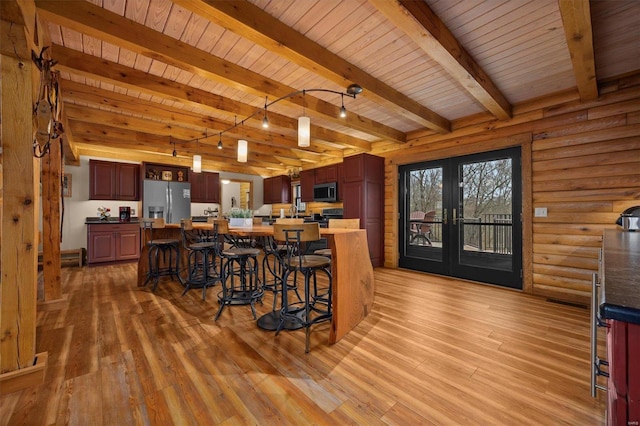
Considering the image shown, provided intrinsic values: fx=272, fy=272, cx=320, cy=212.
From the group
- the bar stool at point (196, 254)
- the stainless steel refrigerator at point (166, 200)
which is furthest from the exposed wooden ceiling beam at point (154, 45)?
the stainless steel refrigerator at point (166, 200)

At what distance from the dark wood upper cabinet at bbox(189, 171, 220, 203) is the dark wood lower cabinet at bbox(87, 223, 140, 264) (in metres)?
1.67

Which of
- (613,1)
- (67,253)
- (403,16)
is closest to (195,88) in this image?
(403,16)

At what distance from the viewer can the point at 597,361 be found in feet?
2.43

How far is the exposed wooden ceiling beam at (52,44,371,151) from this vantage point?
7.81ft

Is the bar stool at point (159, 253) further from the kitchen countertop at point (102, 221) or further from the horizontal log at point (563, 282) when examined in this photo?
the horizontal log at point (563, 282)

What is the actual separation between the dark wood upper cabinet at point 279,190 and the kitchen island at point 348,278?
17.1 feet

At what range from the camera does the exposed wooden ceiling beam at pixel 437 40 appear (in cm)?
169

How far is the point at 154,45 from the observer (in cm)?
208

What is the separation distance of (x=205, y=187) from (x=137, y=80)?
467 centimetres

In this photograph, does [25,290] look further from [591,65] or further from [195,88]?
[591,65]

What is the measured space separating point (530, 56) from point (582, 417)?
2.77 metres

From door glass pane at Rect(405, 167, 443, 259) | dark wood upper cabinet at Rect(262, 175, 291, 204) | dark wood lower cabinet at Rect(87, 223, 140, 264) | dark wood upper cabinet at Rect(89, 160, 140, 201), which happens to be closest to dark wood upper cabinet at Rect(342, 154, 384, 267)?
door glass pane at Rect(405, 167, 443, 259)

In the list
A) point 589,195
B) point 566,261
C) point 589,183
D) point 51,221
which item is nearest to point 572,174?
point 589,183

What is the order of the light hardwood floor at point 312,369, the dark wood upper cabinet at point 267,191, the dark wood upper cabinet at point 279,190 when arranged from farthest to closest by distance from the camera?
the dark wood upper cabinet at point 267,191 → the dark wood upper cabinet at point 279,190 → the light hardwood floor at point 312,369
